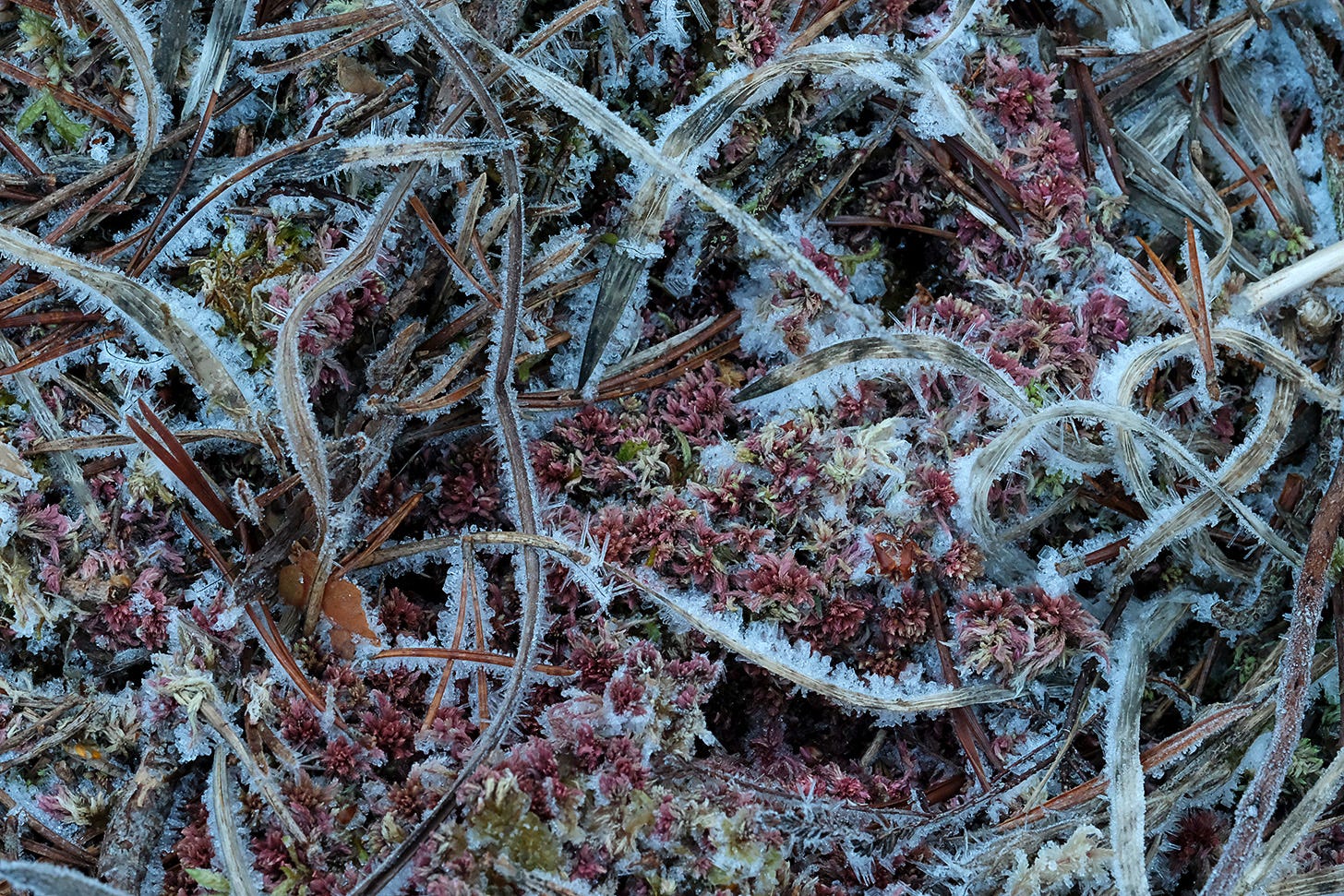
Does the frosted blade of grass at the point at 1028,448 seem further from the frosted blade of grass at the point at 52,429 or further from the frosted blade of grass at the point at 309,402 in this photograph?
the frosted blade of grass at the point at 52,429

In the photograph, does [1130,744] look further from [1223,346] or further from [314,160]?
[314,160]

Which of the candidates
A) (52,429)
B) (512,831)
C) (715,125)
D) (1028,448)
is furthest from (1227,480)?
(52,429)

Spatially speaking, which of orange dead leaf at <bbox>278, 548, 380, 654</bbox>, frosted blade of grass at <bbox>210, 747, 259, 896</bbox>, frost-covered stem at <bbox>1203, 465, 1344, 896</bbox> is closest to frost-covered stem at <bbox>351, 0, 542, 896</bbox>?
orange dead leaf at <bbox>278, 548, 380, 654</bbox>

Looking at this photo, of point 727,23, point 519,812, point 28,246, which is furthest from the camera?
point 727,23

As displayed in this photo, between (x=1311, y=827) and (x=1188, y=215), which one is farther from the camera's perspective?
(x=1188, y=215)

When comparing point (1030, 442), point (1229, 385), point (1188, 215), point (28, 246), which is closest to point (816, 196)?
point (1030, 442)

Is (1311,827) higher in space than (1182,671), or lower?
lower

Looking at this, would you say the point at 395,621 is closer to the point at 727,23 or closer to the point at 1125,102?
the point at 727,23
